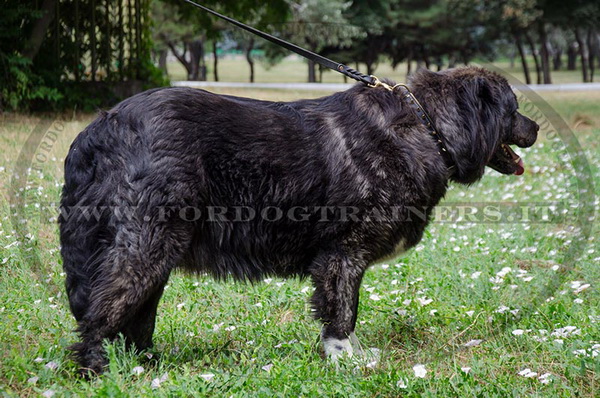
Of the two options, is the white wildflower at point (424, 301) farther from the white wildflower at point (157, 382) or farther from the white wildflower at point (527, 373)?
the white wildflower at point (157, 382)

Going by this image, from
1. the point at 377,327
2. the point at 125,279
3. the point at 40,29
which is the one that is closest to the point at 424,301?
the point at 377,327

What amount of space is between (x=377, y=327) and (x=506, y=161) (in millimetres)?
1437

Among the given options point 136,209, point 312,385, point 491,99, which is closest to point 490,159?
point 491,99

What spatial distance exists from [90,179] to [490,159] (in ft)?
8.35

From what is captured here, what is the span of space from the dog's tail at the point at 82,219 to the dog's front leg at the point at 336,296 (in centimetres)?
125

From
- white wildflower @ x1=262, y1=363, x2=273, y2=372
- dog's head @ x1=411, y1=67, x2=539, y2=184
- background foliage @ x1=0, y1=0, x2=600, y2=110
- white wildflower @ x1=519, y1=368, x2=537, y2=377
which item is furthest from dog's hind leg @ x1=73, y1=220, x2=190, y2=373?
background foliage @ x1=0, y1=0, x2=600, y2=110

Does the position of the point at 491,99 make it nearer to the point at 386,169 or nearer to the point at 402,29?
the point at 386,169

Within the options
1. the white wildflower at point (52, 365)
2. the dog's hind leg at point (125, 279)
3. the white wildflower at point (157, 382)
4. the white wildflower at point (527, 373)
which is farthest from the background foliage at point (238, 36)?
the white wildflower at point (527, 373)

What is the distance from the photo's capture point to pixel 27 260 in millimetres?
5340

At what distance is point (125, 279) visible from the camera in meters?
3.34

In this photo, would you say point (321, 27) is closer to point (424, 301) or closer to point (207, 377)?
point (424, 301)

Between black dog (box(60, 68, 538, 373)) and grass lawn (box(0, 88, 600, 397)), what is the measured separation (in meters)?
0.34

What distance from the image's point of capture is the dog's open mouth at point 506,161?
4297 mm

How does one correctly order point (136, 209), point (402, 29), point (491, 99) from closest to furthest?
point (136, 209)
point (491, 99)
point (402, 29)
